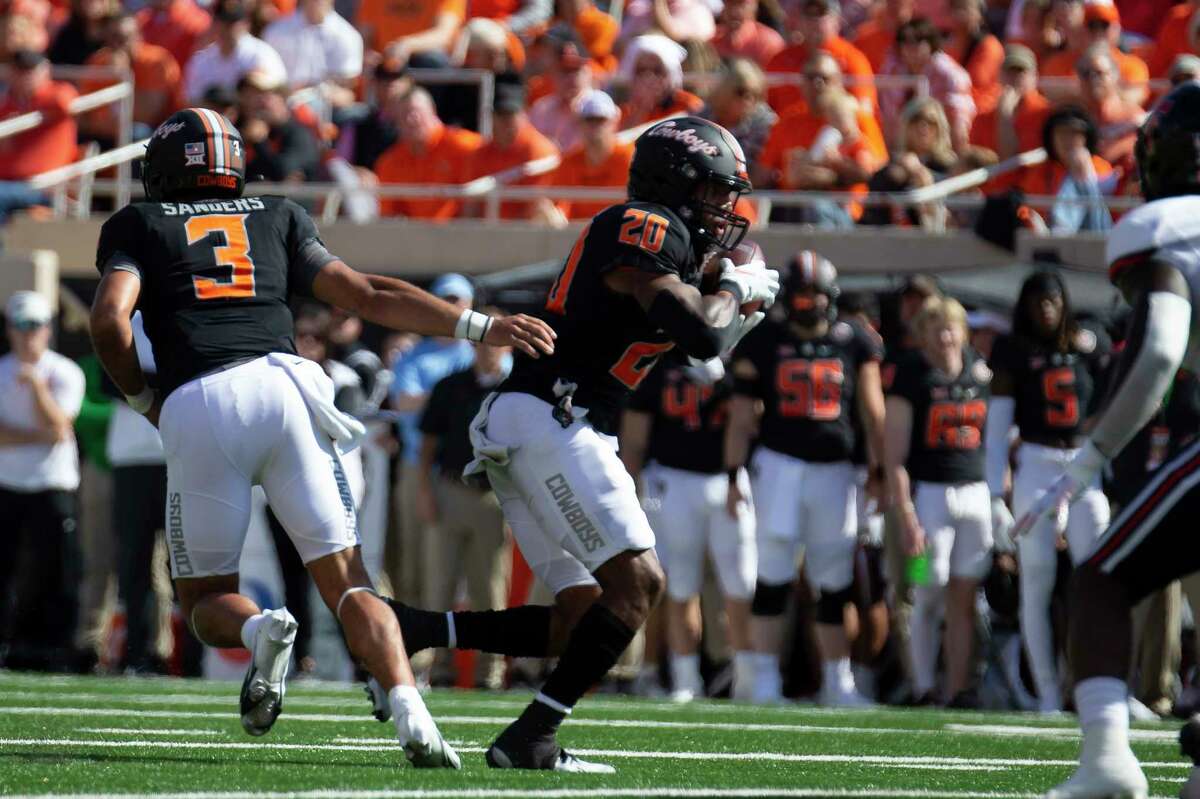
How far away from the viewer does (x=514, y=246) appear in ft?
42.5

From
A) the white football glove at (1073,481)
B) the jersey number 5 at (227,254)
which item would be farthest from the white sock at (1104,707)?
the jersey number 5 at (227,254)

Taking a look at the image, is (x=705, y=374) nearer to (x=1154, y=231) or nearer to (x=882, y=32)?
(x=882, y=32)

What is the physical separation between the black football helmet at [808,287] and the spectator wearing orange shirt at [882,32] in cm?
424

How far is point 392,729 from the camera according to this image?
711cm

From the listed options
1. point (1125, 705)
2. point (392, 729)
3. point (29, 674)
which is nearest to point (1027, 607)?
point (392, 729)

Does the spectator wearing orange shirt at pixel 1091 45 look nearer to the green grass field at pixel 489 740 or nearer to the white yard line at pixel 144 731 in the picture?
the green grass field at pixel 489 740

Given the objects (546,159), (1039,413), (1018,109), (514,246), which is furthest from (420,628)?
(1018,109)

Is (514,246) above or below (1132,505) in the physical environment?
below

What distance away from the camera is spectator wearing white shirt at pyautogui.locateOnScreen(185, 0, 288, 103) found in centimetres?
1462

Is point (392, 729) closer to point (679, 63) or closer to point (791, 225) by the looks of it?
point (791, 225)

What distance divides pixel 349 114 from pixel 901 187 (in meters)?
3.95

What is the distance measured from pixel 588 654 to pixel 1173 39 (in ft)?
30.9

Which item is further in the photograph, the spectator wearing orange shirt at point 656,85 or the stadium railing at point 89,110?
the stadium railing at point 89,110

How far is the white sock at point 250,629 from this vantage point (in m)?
5.52
